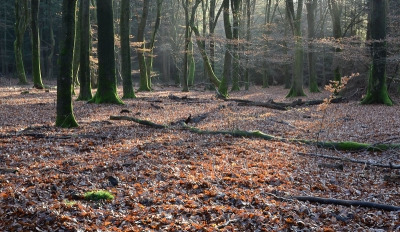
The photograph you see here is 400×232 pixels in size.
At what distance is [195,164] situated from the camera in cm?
781

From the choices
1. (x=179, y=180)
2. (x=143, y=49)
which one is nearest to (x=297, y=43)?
(x=143, y=49)

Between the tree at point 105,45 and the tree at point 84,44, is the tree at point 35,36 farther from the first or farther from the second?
the tree at point 105,45

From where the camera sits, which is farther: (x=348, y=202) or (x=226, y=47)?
(x=226, y=47)

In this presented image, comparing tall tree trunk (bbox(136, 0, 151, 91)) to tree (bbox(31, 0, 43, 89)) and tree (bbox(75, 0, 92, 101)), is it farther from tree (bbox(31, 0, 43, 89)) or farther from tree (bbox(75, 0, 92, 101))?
tree (bbox(75, 0, 92, 101))

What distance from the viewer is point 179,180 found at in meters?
6.62

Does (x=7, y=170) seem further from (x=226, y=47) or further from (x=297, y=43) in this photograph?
(x=297, y=43)

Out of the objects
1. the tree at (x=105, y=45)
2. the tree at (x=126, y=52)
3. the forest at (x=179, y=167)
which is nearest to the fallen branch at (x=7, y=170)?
the forest at (x=179, y=167)

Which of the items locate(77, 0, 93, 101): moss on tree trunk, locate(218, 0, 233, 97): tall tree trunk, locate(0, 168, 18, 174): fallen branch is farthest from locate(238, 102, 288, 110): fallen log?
locate(0, 168, 18, 174): fallen branch

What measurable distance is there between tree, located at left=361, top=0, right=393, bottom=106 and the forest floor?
7.28 metres

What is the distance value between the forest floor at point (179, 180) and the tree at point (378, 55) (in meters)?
7.28

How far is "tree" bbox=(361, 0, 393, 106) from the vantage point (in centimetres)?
1825

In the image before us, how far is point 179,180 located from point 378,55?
620 inches

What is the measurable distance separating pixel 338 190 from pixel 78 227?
183 inches

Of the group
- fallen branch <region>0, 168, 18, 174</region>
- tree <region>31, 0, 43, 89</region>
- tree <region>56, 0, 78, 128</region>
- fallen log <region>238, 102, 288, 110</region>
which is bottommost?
fallen branch <region>0, 168, 18, 174</region>
